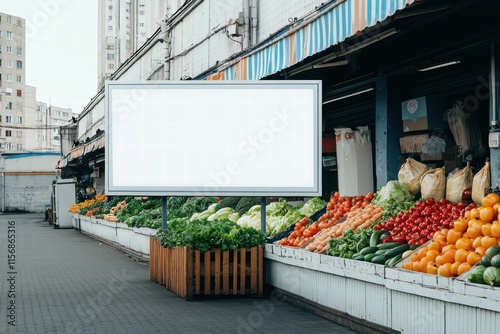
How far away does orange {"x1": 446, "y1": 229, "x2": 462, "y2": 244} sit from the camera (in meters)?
7.68

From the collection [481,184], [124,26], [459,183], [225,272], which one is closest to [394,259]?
[481,184]

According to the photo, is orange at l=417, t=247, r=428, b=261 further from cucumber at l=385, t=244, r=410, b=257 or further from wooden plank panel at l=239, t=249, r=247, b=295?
wooden plank panel at l=239, t=249, r=247, b=295

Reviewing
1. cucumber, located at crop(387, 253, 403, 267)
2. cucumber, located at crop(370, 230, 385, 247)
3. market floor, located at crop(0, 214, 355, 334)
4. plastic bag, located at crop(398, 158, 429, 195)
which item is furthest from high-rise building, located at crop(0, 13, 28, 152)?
cucumber, located at crop(387, 253, 403, 267)

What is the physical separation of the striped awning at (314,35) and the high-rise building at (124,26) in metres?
31.7

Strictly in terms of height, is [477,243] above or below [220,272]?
above

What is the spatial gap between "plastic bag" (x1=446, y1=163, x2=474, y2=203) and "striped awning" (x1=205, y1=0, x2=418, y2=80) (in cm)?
249

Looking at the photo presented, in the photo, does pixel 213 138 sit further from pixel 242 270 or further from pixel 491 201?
pixel 491 201

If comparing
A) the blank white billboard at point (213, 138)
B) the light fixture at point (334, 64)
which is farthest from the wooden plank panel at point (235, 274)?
the light fixture at point (334, 64)

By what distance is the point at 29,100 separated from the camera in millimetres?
134875

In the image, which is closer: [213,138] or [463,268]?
[463,268]

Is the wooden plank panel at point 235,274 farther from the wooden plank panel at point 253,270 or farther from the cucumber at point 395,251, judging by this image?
the cucumber at point 395,251

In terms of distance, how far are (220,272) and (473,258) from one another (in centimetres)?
493

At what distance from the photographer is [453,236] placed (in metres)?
7.70

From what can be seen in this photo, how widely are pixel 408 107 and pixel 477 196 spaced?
3.03 meters
